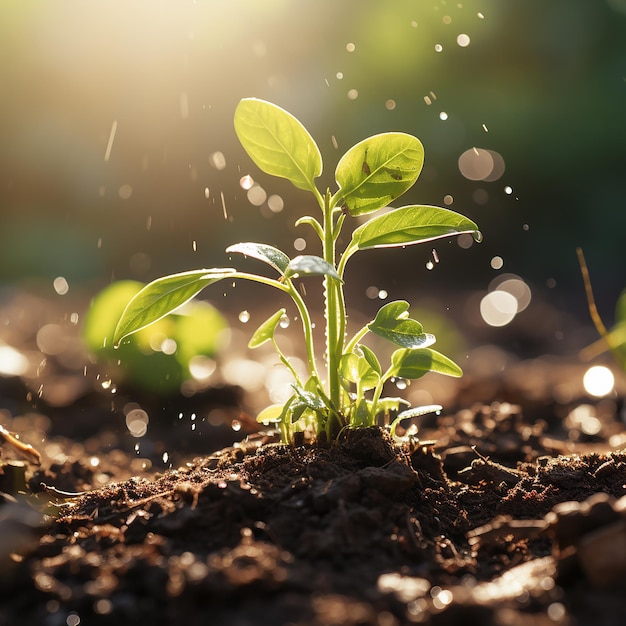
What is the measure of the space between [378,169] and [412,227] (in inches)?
5.4

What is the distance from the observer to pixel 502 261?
548 centimetres

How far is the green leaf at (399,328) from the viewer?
1350 millimetres

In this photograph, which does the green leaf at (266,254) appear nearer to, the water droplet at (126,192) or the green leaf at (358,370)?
the green leaf at (358,370)

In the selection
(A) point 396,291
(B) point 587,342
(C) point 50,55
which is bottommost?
(B) point 587,342

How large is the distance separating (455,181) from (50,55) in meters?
3.42

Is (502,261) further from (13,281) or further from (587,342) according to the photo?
(13,281)

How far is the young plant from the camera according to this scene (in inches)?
54.1

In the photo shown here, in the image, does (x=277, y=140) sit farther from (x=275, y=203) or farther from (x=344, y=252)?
(x=275, y=203)

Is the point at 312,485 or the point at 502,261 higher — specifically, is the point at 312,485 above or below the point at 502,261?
above

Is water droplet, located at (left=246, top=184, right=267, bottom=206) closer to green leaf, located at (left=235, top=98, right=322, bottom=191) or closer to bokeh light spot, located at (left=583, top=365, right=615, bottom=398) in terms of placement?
bokeh light spot, located at (left=583, top=365, right=615, bottom=398)

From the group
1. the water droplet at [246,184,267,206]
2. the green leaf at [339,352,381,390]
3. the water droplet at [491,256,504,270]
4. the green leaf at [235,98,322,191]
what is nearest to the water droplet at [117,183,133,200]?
the water droplet at [246,184,267,206]

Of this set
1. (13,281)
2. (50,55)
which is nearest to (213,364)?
(13,281)

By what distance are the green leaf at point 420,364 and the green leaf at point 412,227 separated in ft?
0.76

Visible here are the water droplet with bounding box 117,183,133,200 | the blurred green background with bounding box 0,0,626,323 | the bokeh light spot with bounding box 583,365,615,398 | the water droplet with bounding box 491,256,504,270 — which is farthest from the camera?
the water droplet with bounding box 117,183,133,200
